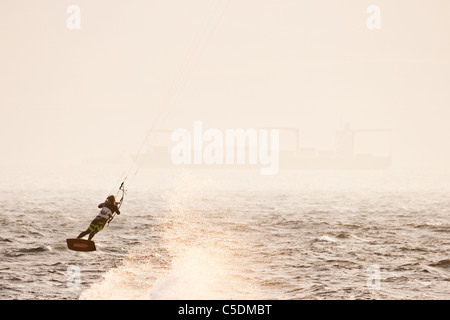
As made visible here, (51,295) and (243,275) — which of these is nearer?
(51,295)

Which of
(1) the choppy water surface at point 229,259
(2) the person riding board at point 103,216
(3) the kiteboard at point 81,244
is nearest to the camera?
(1) the choppy water surface at point 229,259

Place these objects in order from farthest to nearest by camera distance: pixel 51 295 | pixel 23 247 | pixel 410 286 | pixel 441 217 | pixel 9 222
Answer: pixel 441 217 < pixel 9 222 < pixel 23 247 < pixel 410 286 < pixel 51 295

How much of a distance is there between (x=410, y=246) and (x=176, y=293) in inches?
571

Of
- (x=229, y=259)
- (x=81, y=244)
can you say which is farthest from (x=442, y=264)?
(x=81, y=244)

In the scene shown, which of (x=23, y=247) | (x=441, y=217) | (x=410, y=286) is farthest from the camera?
(x=441, y=217)

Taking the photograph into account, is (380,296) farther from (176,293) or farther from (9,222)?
(9,222)

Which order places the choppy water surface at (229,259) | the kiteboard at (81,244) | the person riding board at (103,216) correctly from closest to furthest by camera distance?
the choppy water surface at (229,259)
the kiteboard at (81,244)
the person riding board at (103,216)

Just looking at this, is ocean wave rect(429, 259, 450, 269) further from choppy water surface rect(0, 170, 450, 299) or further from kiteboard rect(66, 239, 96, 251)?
kiteboard rect(66, 239, 96, 251)

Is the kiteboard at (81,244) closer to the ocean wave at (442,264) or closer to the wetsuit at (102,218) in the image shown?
the wetsuit at (102,218)

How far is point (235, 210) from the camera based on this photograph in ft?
160

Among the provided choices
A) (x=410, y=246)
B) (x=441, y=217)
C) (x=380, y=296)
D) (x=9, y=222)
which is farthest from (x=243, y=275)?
(x=441, y=217)

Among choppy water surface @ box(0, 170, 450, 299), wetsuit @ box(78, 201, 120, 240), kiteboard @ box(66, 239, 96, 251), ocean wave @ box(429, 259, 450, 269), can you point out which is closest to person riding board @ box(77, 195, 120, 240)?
wetsuit @ box(78, 201, 120, 240)

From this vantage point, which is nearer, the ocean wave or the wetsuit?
the wetsuit

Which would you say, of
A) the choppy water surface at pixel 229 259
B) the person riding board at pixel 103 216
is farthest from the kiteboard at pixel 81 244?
the choppy water surface at pixel 229 259
